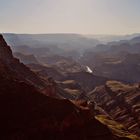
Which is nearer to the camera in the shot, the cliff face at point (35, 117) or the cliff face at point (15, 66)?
the cliff face at point (35, 117)

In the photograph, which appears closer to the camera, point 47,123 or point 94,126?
point 47,123

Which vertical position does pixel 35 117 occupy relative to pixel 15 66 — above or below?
above

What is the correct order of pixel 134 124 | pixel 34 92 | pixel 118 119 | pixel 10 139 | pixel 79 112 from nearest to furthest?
1. pixel 10 139
2. pixel 34 92
3. pixel 79 112
4. pixel 134 124
5. pixel 118 119

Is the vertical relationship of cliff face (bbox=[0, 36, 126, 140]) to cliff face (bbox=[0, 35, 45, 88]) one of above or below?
above

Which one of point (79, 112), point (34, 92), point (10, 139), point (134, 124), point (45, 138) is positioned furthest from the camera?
point (134, 124)

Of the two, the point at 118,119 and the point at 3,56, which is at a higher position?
the point at 3,56

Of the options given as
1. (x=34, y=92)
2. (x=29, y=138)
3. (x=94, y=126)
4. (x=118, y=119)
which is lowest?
(x=118, y=119)

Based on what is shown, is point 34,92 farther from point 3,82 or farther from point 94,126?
point 94,126

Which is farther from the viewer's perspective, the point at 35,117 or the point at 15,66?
the point at 15,66

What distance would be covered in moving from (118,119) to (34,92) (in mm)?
102959

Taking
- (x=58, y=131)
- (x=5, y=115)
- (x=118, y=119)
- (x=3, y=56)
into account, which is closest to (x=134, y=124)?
(x=118, y=119)

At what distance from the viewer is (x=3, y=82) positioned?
3455 inches

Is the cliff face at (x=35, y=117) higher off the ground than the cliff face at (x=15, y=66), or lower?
higher

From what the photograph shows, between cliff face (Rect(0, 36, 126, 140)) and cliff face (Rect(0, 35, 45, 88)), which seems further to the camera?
cliff face (Rect(0, 35, 45, 88))
